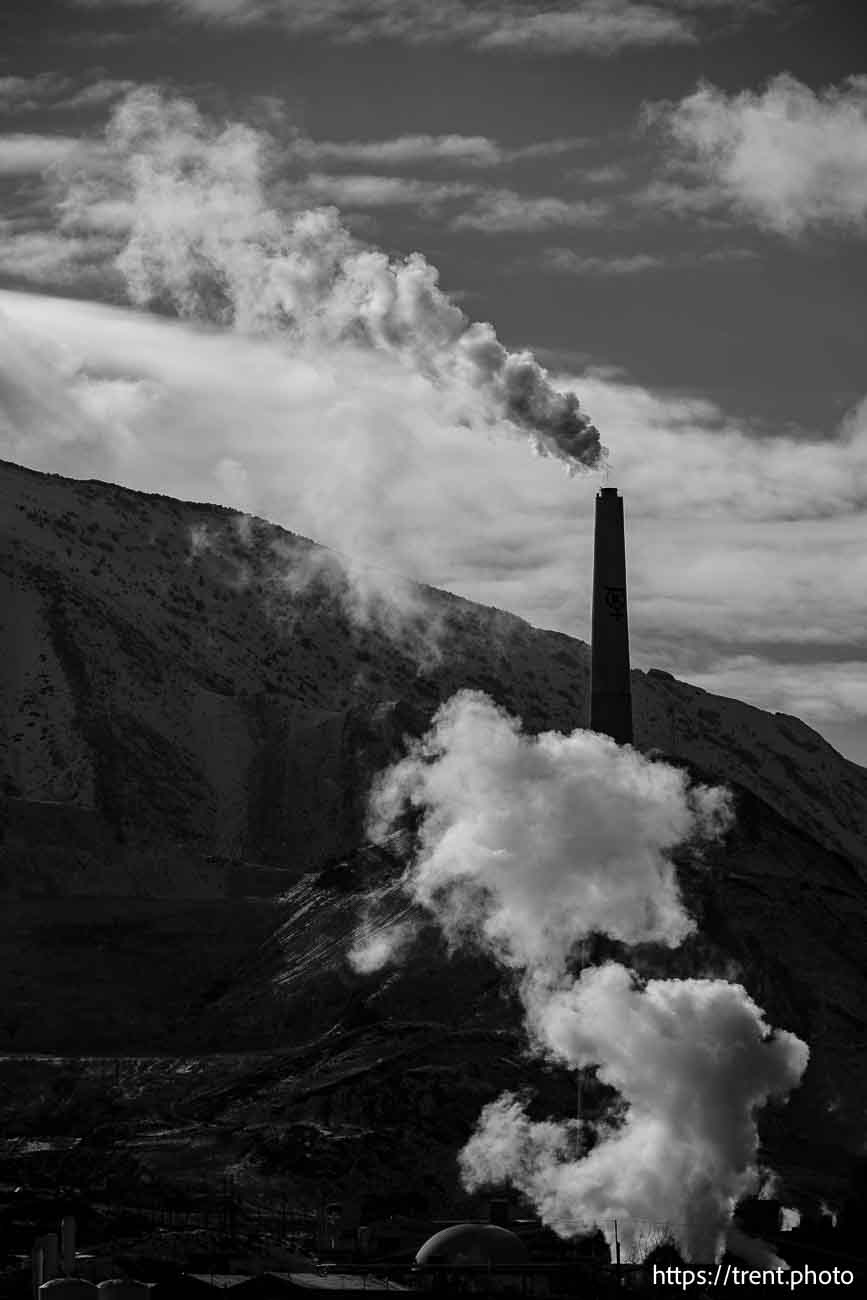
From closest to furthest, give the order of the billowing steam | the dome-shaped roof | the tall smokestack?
the dome-shaped roof < the billowing steam < the tall smokestack

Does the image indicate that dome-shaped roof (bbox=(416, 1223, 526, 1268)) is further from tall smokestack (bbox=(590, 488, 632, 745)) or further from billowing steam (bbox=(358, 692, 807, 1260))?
tall smokestack (bbox=(590, 488, 632, 745))

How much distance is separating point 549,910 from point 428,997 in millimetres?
16010

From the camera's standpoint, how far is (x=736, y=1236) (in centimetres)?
8662

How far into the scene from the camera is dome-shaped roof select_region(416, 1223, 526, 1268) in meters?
84.7

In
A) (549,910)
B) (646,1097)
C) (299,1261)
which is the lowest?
(299,1261)

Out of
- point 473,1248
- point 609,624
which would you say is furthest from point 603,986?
point 609,624

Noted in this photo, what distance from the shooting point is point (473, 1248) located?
8488 cm

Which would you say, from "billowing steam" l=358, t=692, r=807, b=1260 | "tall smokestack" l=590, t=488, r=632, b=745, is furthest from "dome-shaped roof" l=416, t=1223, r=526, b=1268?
"tall smokestack" l=590, t=488, r=632, b=745

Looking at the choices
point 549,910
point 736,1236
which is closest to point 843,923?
point 549,910

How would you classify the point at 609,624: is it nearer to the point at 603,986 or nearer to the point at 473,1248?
the point at 603,986

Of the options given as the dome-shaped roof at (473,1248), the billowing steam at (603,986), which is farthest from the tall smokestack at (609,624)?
the dome-shaped roof at (473,1248)

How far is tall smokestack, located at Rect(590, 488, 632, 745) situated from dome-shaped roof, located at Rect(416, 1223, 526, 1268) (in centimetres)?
4494

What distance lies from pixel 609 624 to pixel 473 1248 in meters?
48.1

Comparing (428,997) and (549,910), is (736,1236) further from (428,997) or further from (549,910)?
(428,997)
